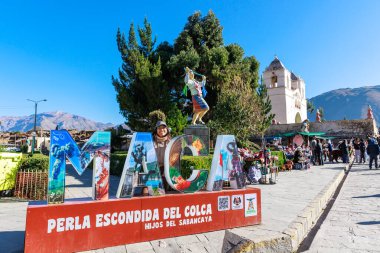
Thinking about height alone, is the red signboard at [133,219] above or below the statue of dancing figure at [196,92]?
below

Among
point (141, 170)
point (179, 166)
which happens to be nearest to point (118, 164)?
point (179, 166)

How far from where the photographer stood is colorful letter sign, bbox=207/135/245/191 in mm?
4453

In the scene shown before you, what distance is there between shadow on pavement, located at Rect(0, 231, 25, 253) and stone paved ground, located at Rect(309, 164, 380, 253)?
4189 mm

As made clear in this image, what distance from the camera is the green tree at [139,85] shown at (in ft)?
67.9

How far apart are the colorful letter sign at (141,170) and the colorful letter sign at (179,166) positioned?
0.59ft

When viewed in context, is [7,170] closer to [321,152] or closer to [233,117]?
[233,117]

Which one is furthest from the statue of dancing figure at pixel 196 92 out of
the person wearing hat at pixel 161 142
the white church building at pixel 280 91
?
the white church building at pixel 280 91

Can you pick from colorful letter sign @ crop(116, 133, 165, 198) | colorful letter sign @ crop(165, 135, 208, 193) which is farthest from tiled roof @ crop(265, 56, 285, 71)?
colorful letter sign @ crop(116, 133, 165, 198)

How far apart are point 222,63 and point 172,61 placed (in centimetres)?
423

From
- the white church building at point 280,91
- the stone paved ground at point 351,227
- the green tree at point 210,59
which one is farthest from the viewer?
the white church building at point 280,91

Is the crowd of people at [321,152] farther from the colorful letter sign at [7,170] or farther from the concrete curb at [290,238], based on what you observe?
the colorful letter sign at [7,170]

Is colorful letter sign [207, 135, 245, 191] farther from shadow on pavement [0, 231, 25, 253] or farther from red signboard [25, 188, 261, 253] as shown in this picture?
shadow on pavement [0, 231, 25, 253]

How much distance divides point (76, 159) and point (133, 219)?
1128 mm

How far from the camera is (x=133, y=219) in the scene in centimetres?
371
